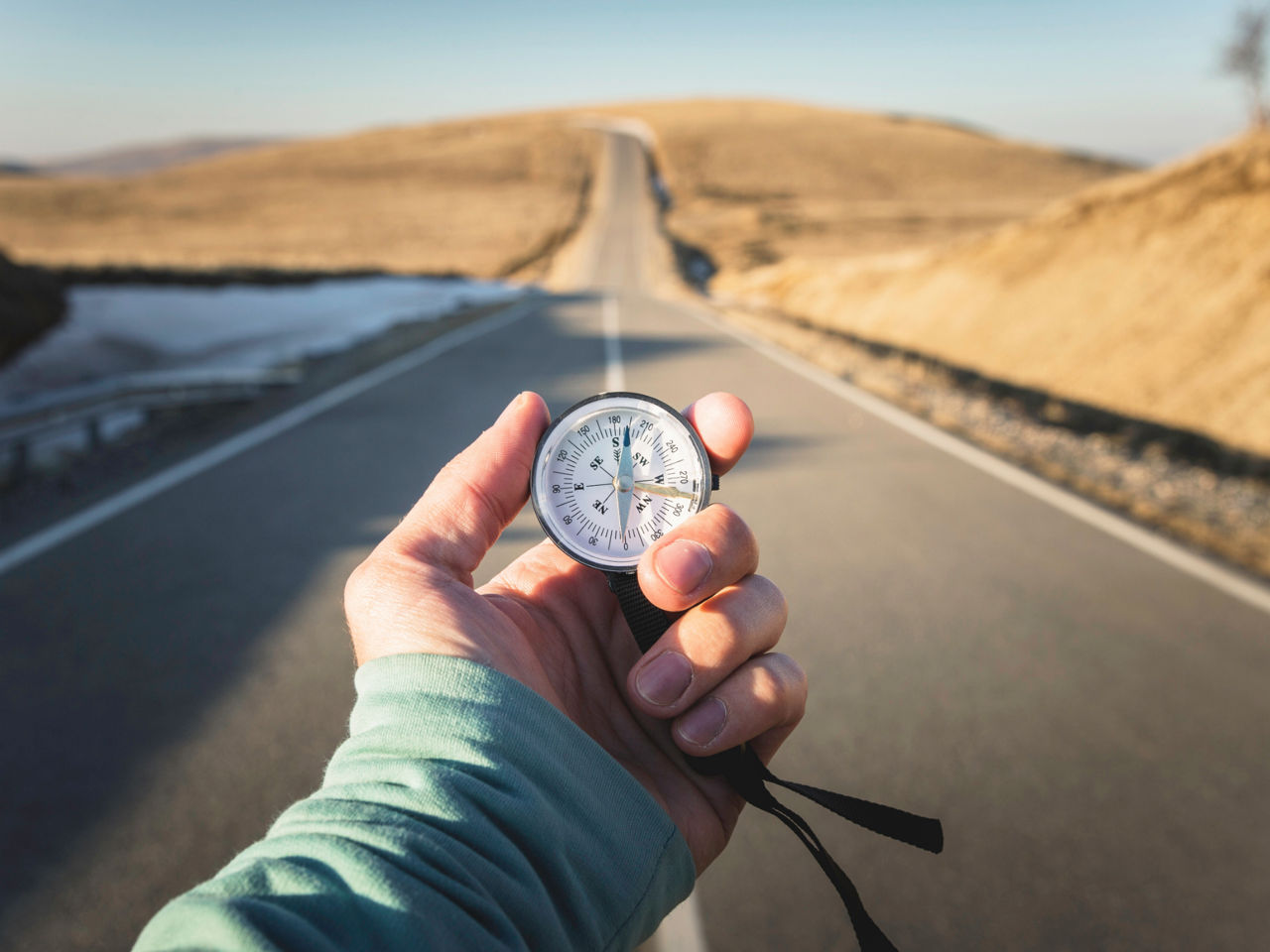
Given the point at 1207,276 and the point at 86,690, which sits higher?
the point at 86,690

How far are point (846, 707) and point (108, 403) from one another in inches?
251

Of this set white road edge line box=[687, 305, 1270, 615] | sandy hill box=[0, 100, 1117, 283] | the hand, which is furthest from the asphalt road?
sandy hill box=[0, 100, 1117, 283]

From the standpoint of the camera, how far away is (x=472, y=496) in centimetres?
160

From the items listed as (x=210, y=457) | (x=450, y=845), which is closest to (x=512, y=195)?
(x=210, y=457)

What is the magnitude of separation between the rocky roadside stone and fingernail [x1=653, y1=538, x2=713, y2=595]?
15.0 ft

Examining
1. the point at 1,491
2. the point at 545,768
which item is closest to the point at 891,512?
the point at 545,768

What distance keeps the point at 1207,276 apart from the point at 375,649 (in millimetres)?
13621

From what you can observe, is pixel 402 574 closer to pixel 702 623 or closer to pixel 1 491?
pixel 702 623

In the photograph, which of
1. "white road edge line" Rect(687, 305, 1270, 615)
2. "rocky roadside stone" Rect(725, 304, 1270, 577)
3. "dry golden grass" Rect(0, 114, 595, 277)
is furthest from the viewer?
"dry golden grass" Rect(0, 114, 595, 277)

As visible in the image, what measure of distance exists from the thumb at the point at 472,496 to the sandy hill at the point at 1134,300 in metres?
9.11

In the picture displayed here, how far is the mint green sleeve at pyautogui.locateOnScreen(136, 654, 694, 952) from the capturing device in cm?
99

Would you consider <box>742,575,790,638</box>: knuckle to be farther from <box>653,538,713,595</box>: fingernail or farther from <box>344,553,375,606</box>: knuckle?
<box>344,553,375,606</box>: knuckle

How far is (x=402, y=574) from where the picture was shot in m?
1.55

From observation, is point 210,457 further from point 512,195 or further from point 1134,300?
point 512,195
